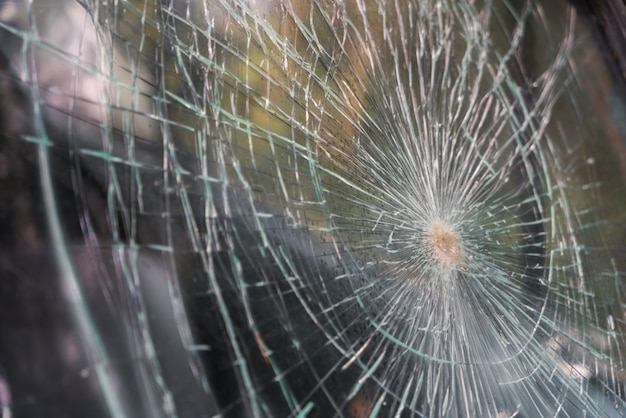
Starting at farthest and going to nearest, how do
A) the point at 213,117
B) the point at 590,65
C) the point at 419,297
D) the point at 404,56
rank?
1. the point at 590,65
2. the point at 404,56
3. the point at 419,297
4. the point at 213,117

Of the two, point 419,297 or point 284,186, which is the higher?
point 284,186

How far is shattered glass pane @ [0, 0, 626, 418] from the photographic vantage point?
1.10 ft

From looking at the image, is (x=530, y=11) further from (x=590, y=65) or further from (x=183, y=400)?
(x=183, y=400)

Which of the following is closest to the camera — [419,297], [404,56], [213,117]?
[213,117]

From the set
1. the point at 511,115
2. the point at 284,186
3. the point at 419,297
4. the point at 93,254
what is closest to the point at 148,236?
the point at 93,254

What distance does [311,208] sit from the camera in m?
0.56

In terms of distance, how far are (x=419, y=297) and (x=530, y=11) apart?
453 millimetres

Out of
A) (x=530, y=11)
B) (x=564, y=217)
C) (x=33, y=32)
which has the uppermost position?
(x=530, y=11)

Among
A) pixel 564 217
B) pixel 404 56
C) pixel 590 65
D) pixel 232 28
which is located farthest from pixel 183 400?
pixel 590 65

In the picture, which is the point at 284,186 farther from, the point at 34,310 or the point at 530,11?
the point at 530,11

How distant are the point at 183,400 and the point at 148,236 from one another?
0.11 metres

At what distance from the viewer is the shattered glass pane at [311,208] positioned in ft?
1.10

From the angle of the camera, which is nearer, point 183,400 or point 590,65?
point 183,400

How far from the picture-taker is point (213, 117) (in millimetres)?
472
